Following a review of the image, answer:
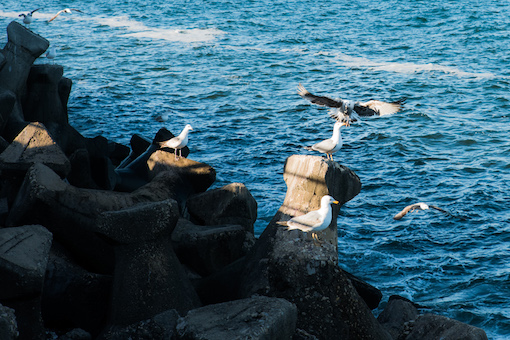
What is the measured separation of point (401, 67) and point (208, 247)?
15.4 meters

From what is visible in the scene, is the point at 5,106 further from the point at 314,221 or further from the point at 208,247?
the point at 314,221

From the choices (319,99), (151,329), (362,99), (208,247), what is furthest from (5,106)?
(362,99)

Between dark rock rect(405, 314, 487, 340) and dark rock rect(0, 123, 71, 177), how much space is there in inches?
145

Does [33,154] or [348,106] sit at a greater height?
[33,154]

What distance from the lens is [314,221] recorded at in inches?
227

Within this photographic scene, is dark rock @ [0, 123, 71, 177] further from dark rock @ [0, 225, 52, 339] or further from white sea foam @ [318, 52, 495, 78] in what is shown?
white sea foam @ [318, 52, 495, 78]

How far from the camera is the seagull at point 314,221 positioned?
5742mm

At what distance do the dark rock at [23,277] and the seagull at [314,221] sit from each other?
2.19 metres

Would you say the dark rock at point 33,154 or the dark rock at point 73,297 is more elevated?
the dark rock at point 33,154

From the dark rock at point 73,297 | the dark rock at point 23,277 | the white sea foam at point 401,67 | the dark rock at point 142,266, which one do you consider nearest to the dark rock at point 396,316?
the dark rock at point 142,266

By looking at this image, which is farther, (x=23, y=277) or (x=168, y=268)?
(x=168, y=268)

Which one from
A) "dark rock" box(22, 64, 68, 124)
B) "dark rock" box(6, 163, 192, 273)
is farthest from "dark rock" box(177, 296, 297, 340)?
"dark rock" box(22, 64, 68, 124)

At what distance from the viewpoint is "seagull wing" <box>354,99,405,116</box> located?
9266 millimetres

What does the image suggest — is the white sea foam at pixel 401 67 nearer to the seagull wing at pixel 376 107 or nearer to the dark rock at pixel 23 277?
the seagull wing at pixel 376 107
